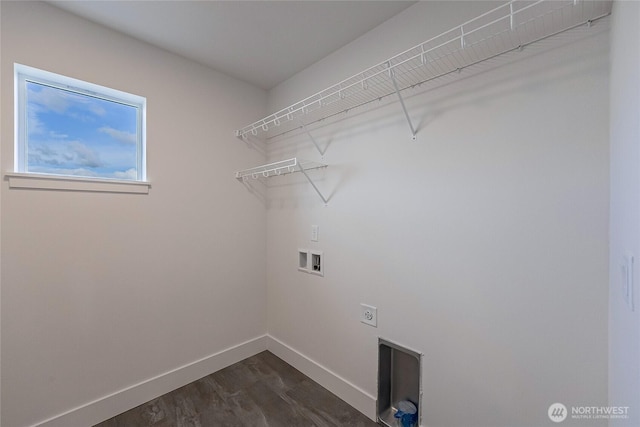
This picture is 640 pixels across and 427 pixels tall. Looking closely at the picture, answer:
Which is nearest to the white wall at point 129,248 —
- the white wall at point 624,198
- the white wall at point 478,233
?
the white wall at point 478,233

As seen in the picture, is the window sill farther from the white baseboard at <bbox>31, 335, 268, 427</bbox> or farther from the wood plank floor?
the wood plank floor

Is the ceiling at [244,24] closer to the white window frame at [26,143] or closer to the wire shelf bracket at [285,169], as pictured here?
the white window frame at [26,143]

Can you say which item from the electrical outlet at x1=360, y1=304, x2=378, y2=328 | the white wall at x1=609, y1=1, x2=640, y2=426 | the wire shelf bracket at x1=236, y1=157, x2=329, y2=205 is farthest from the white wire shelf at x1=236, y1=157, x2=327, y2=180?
the white wall at x1=609, y1=1, x2=640, y2=426

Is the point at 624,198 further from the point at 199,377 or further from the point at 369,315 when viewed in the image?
the point at 199,377

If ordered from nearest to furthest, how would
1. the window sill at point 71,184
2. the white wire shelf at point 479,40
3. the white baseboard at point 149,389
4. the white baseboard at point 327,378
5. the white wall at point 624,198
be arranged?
the white wall at point 624,198, the white wire shelf at point 479,40, the window sill at point 71,184, the white baseboard at point 149,389, the white baseboard at point 327,378

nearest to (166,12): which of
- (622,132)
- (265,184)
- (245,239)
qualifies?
(265,184)

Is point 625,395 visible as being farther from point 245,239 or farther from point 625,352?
point 245,239

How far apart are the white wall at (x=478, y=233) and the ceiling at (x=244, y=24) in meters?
0.14

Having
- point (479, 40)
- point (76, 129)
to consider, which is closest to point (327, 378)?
point (479, 40)

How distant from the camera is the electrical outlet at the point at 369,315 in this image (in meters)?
1.77

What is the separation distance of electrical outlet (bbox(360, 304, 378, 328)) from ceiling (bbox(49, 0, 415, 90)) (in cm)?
180

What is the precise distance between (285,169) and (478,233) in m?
1.48

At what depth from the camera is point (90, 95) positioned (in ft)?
5.96

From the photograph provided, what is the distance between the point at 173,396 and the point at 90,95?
2153 millimetres
